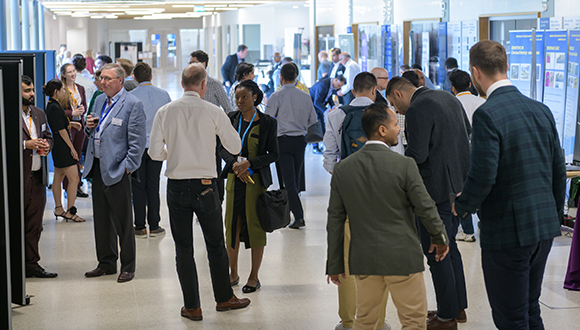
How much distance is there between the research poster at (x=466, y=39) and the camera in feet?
31.4

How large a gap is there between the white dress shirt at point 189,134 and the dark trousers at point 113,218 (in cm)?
117

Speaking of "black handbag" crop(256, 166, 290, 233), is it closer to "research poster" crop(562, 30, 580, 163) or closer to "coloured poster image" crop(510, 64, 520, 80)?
"research poster" crop(562, 30, 580, 163)

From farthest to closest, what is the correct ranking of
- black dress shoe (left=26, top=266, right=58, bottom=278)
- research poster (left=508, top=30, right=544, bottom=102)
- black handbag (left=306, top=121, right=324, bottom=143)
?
black handbag (left=306, top=121, right=324, bottom=143) < research poster (left=508, top=30, right=544, bottom=102) < black dress shoe (left=26, top=266, right=58, bottom=278)

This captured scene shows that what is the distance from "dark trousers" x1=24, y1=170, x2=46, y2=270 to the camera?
5.13m

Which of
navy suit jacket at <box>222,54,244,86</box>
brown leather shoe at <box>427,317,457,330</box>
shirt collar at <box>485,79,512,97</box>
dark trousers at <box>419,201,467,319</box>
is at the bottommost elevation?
brown leather shoe at <box>427,317,457,330</box>

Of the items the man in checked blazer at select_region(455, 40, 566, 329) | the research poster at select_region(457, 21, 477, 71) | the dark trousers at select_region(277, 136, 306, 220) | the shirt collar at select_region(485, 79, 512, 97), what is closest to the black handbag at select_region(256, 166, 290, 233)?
the man in checked blazer at select_region(455, 40, 566, 329)

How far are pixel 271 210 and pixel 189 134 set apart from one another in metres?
0.88

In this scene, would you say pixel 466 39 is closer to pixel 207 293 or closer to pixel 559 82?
pixel 559 82

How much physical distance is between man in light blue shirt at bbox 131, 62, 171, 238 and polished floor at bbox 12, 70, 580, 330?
227mm

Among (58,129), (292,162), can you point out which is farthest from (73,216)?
(292,162)

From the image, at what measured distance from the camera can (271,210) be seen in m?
4.52

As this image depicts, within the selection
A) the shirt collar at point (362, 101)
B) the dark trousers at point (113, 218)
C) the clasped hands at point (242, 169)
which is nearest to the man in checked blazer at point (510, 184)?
the shirt collar at point (362, 101)

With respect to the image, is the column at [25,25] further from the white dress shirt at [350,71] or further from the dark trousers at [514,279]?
the dark trousers at [514,279]

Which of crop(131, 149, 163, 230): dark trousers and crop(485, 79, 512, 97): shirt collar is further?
crop(131, 149, 163, 230): dark trousers
